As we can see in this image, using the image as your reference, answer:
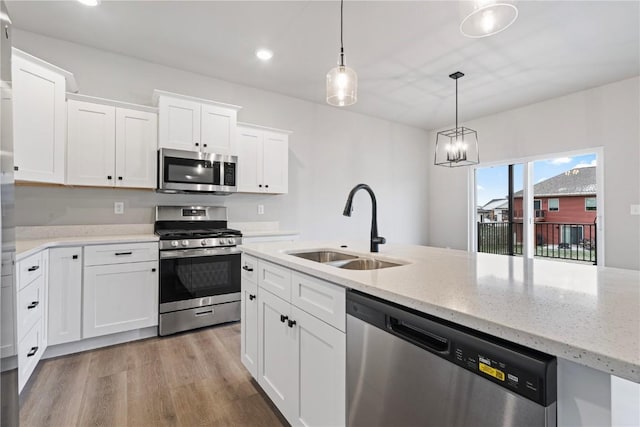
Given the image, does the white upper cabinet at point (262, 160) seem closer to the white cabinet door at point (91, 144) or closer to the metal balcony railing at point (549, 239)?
the white cabinet door at point (91, 144)

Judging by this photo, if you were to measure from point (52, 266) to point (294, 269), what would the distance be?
7.18 feet

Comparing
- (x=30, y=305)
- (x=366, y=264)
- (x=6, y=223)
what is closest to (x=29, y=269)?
(x=30, y=305)

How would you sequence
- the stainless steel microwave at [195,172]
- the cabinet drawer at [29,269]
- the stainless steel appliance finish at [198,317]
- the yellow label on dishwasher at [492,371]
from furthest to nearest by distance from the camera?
1. the stainless steel microwave at [195,172]
2. the stainless steel appliance finish at [198,317]
3. the cabinet drawer at [29,269]
4. the yellow label on dishwasher at [492,371]

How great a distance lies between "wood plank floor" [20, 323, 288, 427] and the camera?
1.73 meters

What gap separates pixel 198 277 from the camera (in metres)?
2.99

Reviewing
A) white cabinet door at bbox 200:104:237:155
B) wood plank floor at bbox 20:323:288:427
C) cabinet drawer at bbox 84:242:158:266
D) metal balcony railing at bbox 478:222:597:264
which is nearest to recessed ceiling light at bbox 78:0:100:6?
white cabinet door at bbox 200:104:237:155

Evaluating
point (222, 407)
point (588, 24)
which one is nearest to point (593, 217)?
point (588, 24)

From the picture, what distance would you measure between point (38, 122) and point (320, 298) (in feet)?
8.98

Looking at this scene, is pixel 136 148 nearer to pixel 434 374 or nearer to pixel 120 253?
pixel 120 253

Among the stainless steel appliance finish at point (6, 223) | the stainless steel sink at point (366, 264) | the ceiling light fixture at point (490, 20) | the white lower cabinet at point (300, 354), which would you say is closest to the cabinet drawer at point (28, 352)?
the white lower cabinet at point (300, 354)

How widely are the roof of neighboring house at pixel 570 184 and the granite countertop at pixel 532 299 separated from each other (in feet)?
12.5

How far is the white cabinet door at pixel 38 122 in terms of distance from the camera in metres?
2.28

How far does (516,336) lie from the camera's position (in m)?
0.64

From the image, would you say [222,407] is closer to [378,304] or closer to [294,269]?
[294,269]
